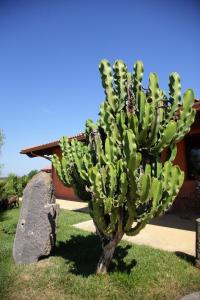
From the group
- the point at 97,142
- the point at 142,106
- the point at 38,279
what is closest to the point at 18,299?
the point at 38,279

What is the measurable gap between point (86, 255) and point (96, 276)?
3.63 ft

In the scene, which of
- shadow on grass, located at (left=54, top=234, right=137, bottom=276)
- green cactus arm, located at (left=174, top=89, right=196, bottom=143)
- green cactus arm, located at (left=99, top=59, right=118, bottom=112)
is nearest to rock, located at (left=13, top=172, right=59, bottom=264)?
shadow on grass, located at (left=54, top=234, right=137, bottom=276)

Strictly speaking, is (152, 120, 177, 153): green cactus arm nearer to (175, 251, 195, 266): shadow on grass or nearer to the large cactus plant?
the large cactus plant

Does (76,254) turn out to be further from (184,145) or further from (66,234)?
(184,145)

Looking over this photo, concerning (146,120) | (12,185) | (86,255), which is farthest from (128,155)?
(12,185)

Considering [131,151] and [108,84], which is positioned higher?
[108,84]

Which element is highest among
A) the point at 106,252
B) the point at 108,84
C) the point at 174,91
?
the point at 108,84

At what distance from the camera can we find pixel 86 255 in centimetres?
585

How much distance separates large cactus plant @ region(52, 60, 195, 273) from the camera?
13.2 ft

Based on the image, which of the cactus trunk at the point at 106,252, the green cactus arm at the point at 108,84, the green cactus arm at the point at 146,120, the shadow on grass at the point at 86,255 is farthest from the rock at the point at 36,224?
the green cactus arm at the point at 146,120

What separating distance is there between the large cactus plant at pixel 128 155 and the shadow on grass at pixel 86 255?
1.46 ft

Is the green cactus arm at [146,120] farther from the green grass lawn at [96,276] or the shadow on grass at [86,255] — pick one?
the shadow on grass at [86,255]

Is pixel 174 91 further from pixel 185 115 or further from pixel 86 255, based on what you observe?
pixel 86 255

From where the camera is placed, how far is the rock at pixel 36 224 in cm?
552
